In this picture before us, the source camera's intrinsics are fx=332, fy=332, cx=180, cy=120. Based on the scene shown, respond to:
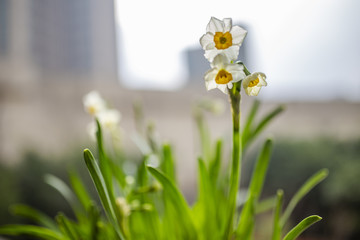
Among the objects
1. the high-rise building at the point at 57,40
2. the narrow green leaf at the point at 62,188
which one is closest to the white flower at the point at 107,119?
the narrow green leaf at the point at 62,188

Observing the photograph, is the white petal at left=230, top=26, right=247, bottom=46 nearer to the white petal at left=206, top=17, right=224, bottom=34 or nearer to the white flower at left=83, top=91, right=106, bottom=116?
the white petal at left=206, top=17, right=224, bottom=34

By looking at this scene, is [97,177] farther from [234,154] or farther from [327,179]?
[327,179]

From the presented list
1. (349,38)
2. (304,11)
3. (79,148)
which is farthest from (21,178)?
(349,38)

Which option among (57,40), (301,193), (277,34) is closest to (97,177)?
(301,193)

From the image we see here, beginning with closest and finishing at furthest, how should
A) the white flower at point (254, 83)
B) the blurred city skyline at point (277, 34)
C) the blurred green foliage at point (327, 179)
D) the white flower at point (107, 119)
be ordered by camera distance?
1. the white flower at point (254, 83)
2. the white flower at point (107, 119)
3. the blurred city skyline at point (277, 34)
4. the blurred green foliage at point (327, 179)

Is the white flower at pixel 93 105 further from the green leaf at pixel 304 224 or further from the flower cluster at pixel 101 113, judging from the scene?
the green leaf at pixel 304 224

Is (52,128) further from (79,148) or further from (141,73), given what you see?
(141,73)

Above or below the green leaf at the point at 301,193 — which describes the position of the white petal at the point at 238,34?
above
